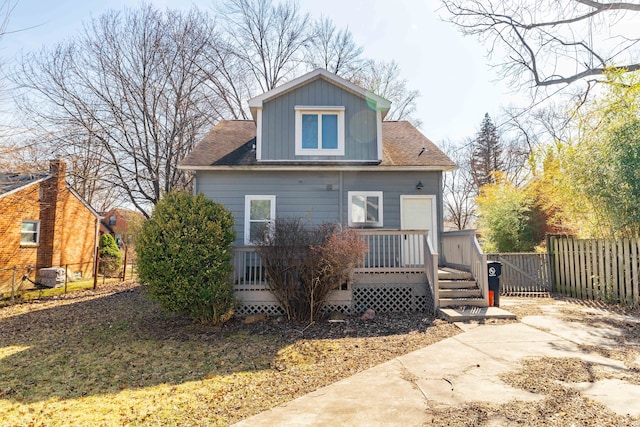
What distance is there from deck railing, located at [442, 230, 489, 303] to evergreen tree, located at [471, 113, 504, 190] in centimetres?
2311

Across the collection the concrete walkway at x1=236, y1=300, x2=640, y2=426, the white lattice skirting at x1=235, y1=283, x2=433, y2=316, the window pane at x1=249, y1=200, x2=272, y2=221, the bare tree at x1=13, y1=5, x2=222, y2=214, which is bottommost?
the concrete walkway at x1=236, y1=300, x2=640, y2=426

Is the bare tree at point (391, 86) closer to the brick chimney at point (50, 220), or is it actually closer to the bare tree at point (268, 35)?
the bare tree at point (268, 35)

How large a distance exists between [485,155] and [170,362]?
3240 centimetres

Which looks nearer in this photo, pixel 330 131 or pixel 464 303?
pixel 464 303

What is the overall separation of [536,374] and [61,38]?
18219 millimetres

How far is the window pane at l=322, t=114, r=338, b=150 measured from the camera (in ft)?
34.0

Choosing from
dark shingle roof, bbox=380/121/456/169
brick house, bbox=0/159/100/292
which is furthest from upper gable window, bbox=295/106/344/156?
brick house, bbox=0/159/100/292

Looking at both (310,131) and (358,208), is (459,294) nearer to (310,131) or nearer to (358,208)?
(358,208)

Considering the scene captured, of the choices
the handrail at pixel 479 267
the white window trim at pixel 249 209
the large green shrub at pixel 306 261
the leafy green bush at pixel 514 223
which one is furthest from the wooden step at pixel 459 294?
the leafy green bush at pixel 514 223

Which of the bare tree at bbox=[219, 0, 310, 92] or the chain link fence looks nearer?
the chain link fence

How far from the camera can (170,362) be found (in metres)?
5.30

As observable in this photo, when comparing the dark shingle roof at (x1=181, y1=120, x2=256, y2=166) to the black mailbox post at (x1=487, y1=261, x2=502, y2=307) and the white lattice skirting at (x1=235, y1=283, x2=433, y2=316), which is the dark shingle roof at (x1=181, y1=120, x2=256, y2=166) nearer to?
the white lattice skirting at (x1=235, y1=283, x2=433, y2=316)

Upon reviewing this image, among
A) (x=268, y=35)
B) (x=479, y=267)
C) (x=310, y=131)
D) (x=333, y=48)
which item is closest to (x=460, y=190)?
(x=333, y=48)

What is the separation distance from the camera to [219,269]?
692cm
